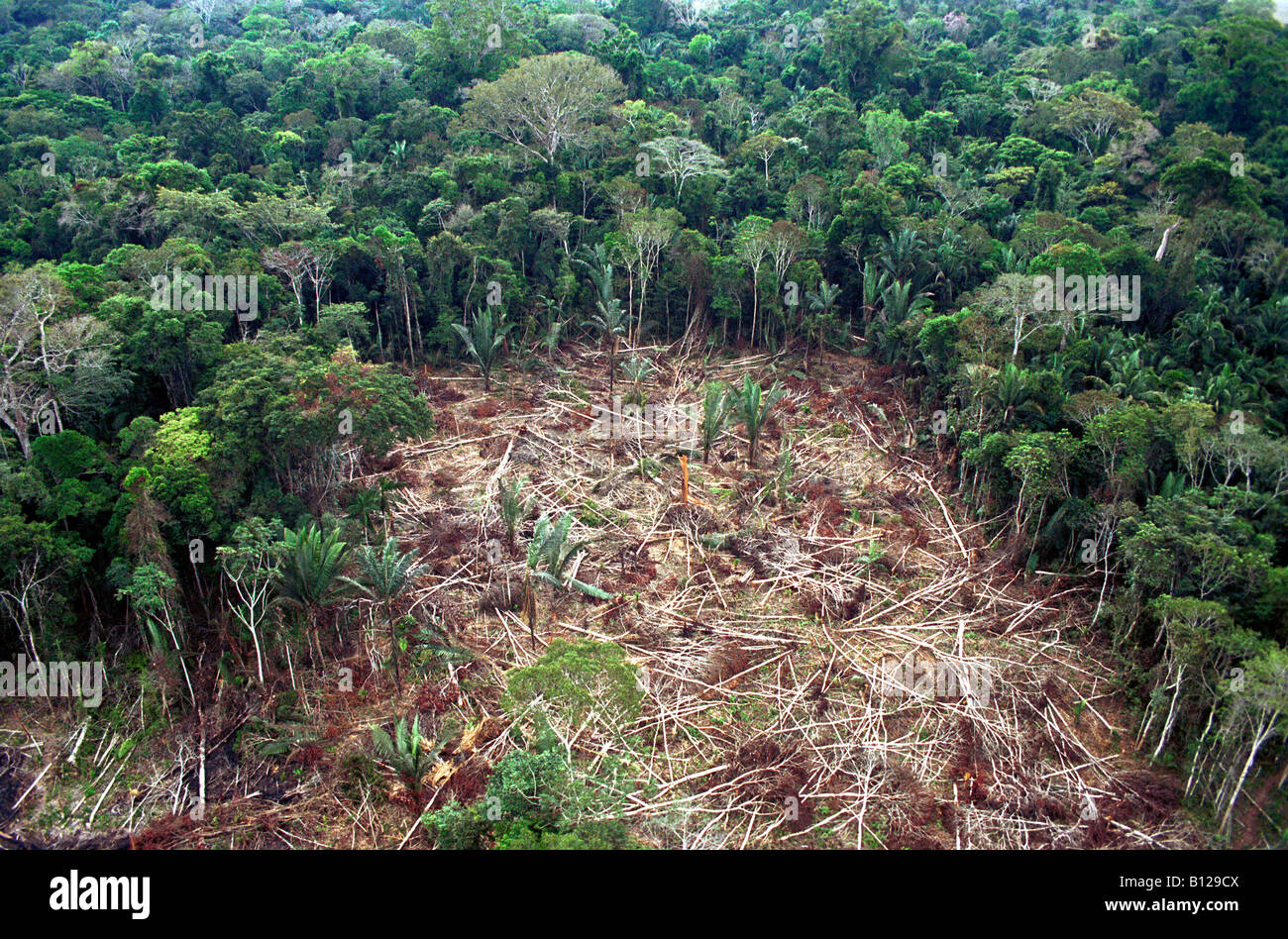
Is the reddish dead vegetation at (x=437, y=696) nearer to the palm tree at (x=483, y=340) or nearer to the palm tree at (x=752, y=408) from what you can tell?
the palm tree at (x=752, y=408)

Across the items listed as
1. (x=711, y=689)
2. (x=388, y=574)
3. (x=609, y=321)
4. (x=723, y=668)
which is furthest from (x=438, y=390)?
(x=711, y=689)

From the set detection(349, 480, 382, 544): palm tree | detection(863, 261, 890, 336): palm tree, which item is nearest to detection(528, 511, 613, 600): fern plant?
detection(349, 480, 382, 544): palm tree

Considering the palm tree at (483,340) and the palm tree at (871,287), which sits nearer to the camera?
the palm tree at (483,340)

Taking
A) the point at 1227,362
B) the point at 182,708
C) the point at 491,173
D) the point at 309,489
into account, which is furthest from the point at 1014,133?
the point at 182,708

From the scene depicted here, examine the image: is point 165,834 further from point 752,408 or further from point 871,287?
point 871,287

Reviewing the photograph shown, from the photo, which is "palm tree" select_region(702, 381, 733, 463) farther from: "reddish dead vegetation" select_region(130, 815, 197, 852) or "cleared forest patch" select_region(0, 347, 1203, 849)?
"reddish dead vegetation" select_region(130, 815, 197, 852)

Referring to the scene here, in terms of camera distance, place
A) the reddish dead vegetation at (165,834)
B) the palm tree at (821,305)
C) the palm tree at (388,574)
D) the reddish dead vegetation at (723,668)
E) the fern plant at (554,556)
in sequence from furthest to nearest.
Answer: the palm tree at (821,305) → the fern plant at (554,556) → the reddish dead vegetation at (723,668) → the palm tree at (388,574) → the reddish dead vegetation at (165,834)

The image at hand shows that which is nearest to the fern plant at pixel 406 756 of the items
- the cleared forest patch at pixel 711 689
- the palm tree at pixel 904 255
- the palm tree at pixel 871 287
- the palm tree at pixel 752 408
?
the cleared forest patch at pixel 711 689
